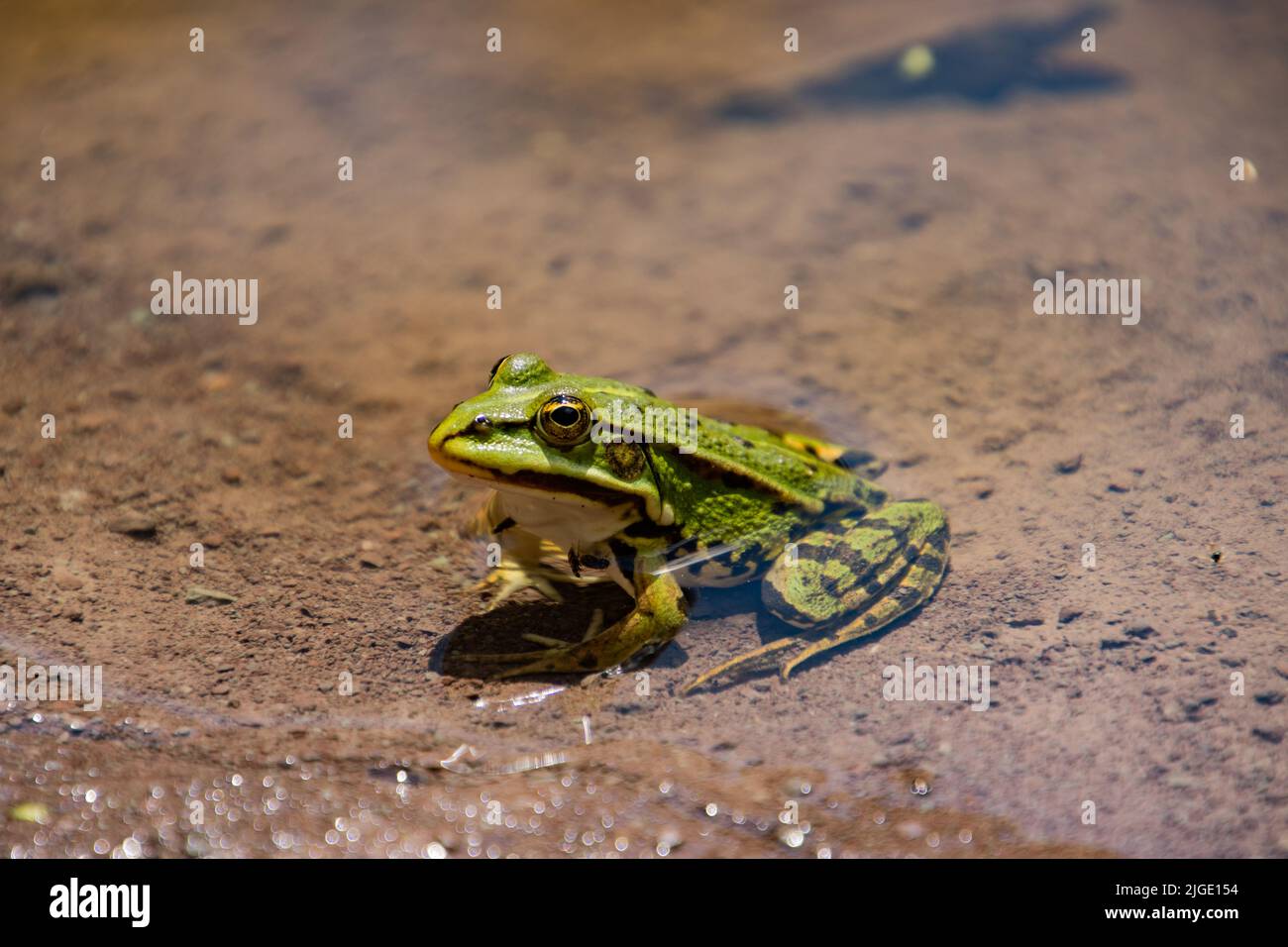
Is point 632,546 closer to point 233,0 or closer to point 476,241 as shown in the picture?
point 476,241

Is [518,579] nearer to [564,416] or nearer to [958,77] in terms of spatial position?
[564,416]

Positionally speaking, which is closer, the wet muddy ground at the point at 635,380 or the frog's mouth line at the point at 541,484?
the wet muddy ground at the point at 635,380

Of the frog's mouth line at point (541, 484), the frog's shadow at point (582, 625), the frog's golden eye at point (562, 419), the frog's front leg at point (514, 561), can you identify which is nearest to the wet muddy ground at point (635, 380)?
the frog's shadow at point (582, 625)

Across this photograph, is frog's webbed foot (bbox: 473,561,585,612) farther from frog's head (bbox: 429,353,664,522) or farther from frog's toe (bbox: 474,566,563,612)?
frog's head (bbox: 429,353,664,522)

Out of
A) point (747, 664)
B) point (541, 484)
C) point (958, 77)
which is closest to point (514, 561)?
point (541, 484)

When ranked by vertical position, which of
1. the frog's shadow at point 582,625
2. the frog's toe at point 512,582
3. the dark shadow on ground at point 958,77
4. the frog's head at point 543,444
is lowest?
the frog's shadow at point 582,625

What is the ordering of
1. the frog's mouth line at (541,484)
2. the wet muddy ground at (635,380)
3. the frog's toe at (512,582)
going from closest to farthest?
the wet muddy ground at (635,380), the frog's mouth line at (541,484), the frog's toe at (512,582)

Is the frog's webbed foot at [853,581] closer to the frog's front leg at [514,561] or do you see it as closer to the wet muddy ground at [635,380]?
the wet muddy ground at [635,380]

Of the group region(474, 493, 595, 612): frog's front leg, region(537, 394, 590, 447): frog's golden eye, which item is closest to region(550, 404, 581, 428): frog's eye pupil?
region(537, 394, 590, 447): frog's golden eye
